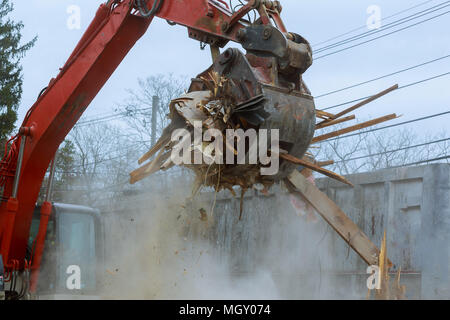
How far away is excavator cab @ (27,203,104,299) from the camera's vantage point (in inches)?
267

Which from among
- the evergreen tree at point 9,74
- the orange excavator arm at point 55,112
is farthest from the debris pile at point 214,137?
the evergreen tree at point 9,74

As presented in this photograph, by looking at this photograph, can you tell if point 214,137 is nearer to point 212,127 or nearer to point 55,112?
point 212,127

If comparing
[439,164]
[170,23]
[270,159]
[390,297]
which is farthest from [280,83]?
[439,164]

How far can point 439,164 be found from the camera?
6.69 m

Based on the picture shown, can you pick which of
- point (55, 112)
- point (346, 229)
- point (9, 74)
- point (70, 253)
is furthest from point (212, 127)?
point (9, 74)

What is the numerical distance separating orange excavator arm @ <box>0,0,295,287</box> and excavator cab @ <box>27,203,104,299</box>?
1.14 feet

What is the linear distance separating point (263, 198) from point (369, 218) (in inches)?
79.4

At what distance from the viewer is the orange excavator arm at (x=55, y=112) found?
19.9 ft

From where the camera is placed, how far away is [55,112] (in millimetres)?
6238

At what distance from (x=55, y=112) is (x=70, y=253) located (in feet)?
6.13

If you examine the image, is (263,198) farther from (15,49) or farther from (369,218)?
(15,49)

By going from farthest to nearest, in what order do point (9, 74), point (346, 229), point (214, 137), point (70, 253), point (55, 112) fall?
point (9, 74) < point (70, 253) < point (55, 112) < point (346, 229) < point (214, 137)

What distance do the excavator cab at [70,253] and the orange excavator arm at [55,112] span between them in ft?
1.14

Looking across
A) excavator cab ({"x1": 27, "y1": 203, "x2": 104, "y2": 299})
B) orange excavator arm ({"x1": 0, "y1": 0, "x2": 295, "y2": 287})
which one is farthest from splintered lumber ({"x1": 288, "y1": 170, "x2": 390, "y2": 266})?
excavator cab ({"x1": 27, "y1": 203, "x2": 104, "y2": 299})
